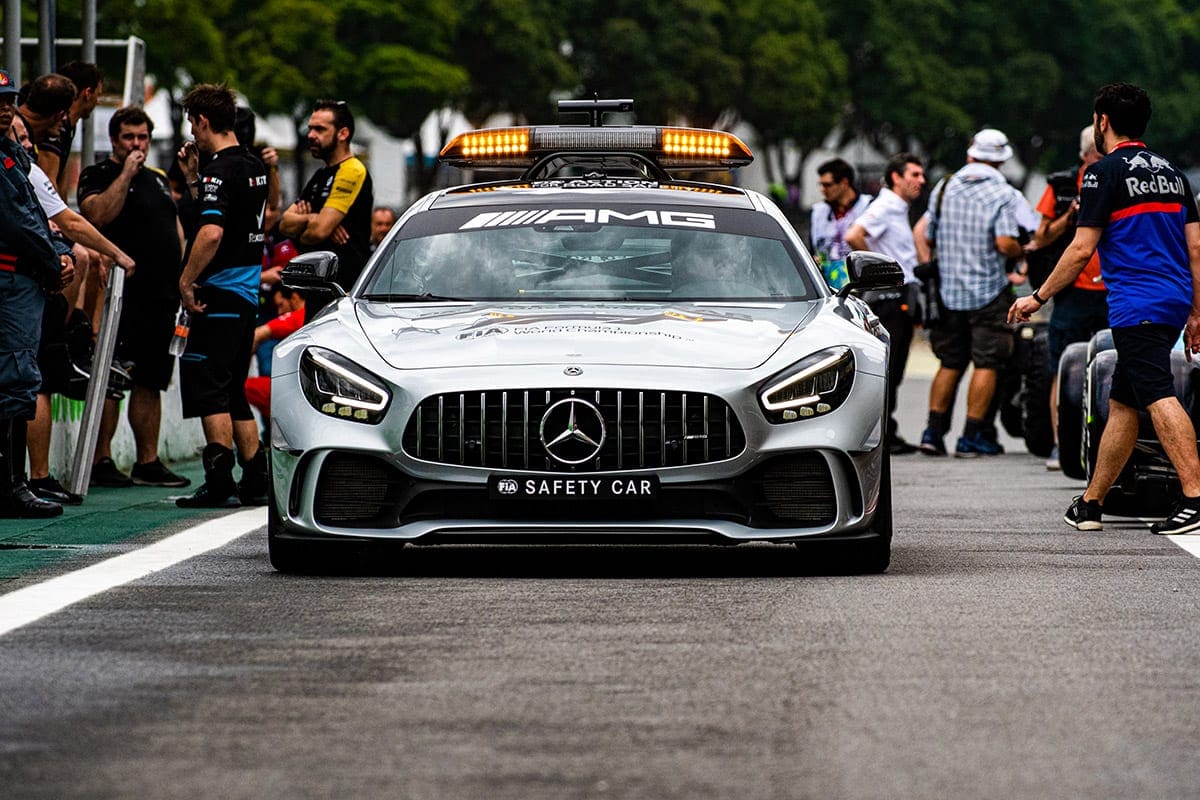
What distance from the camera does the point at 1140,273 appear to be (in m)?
10.3

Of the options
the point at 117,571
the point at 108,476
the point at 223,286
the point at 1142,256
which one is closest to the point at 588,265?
the point at 117,571

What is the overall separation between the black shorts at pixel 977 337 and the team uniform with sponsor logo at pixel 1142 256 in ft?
19.8

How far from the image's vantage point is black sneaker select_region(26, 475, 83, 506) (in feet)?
38.8

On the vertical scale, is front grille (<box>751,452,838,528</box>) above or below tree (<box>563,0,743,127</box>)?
above

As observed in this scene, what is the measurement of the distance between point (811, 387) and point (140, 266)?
5561mm

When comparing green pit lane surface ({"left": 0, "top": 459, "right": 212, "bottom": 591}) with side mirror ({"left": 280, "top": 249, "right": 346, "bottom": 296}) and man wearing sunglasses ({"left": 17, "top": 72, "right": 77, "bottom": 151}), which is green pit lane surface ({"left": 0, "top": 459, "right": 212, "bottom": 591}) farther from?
man wearing sunglasses ({"left": 17, "top": 72, "right": 77, "bottom": 151})

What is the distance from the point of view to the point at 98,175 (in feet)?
42.6

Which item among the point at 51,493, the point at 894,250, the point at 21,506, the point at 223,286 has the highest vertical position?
the point at 223,286

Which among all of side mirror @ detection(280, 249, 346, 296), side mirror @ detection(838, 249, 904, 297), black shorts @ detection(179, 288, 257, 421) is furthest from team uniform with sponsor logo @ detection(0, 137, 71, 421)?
side mirror @ detection(838, 249, 904, 297)

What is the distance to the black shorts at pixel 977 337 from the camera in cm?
1648

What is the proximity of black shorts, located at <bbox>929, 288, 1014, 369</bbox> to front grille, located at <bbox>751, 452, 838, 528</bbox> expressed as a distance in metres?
8.11

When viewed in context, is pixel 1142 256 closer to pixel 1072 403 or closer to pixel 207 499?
pixel 1072 403

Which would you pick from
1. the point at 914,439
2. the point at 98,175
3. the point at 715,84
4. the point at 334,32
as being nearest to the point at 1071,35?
the point at 715,84

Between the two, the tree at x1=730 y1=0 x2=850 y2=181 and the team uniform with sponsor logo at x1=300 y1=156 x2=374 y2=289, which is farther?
the tree at x1=730 y1=0 x2=850 y2=181
